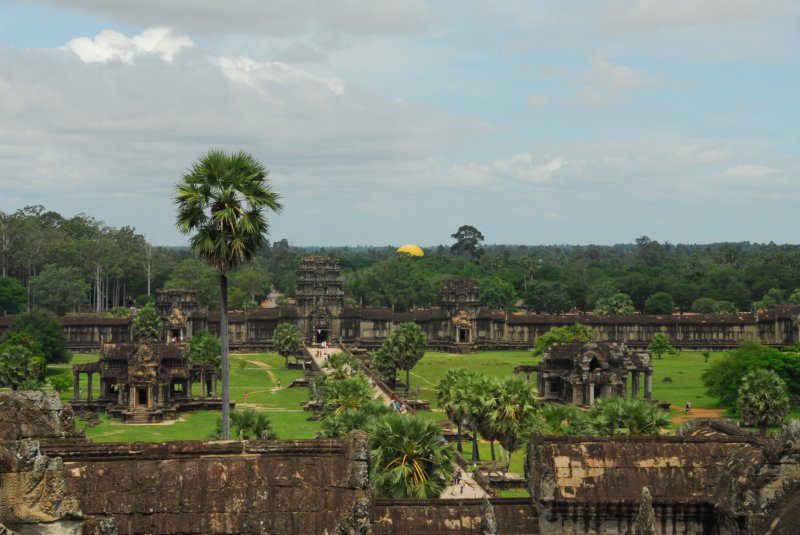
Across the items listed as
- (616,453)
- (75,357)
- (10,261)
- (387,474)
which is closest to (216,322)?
(75,357)

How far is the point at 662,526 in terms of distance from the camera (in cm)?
1895

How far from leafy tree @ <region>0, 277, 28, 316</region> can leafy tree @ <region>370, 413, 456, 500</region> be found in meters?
125

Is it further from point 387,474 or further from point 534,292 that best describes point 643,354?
point 534,292

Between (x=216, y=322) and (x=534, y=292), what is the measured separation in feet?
202

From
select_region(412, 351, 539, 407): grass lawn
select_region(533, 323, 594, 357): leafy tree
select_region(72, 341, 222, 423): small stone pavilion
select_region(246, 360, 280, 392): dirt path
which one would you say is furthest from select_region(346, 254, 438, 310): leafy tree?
select_region(72, 341, 222, 423): small stone pavilion

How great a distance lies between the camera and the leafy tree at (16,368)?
71.9 m

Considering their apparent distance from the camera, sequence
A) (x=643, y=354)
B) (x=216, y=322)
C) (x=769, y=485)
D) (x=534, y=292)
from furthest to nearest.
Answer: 1. (x=534, y=292)
2. (x=216, y=322)
3. (x=643, y=354)
4. (x=769, y=485)

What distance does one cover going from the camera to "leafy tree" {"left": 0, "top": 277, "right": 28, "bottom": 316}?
5773 inches

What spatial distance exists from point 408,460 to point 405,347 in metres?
54.3

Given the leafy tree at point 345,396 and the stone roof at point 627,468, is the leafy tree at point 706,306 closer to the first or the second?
the leafy tree at point 345,396

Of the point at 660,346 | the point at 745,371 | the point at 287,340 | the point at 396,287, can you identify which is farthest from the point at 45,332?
the point at 396,287

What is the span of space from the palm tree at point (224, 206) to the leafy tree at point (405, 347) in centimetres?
5297

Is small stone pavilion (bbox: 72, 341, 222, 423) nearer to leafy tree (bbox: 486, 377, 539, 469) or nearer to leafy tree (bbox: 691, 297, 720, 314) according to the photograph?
leafy tree (bbox: 486, 377, 539, 469)

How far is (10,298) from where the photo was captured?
147 meters
